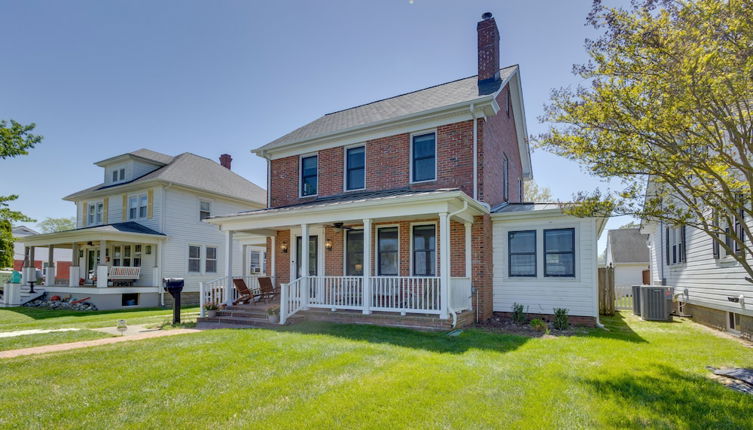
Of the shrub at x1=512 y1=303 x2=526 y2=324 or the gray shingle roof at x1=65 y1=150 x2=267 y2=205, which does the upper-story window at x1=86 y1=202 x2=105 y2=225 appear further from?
the shrub at x1=512 y1=303 x2=526 y2=324

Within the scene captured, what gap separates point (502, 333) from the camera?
898 centimetres

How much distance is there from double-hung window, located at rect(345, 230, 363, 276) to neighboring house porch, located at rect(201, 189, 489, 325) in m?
0.03

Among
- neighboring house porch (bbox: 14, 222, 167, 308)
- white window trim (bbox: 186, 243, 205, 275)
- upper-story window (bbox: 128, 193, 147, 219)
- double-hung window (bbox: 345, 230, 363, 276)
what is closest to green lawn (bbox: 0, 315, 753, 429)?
double-hung window (bbox: 345, 230, 363, 276)

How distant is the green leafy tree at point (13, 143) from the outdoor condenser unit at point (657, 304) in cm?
2104

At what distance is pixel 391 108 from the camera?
1362 centimetres

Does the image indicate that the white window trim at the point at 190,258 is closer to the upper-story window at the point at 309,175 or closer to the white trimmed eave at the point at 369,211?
the white trimmed eave at the point at 369,211

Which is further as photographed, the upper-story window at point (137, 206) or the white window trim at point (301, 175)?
the upper-story window at point (137, 206)

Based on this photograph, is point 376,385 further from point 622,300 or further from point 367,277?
point 622,300

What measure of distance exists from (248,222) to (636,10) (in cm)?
1047

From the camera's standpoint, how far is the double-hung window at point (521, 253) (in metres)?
11.0

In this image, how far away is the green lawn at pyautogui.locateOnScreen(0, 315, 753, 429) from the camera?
13.1ft

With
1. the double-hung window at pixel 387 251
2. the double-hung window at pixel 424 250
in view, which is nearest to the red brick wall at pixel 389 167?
the double-hung window at pixel 424 250

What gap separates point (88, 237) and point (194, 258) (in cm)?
456

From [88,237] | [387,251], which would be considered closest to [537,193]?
[387,251]
